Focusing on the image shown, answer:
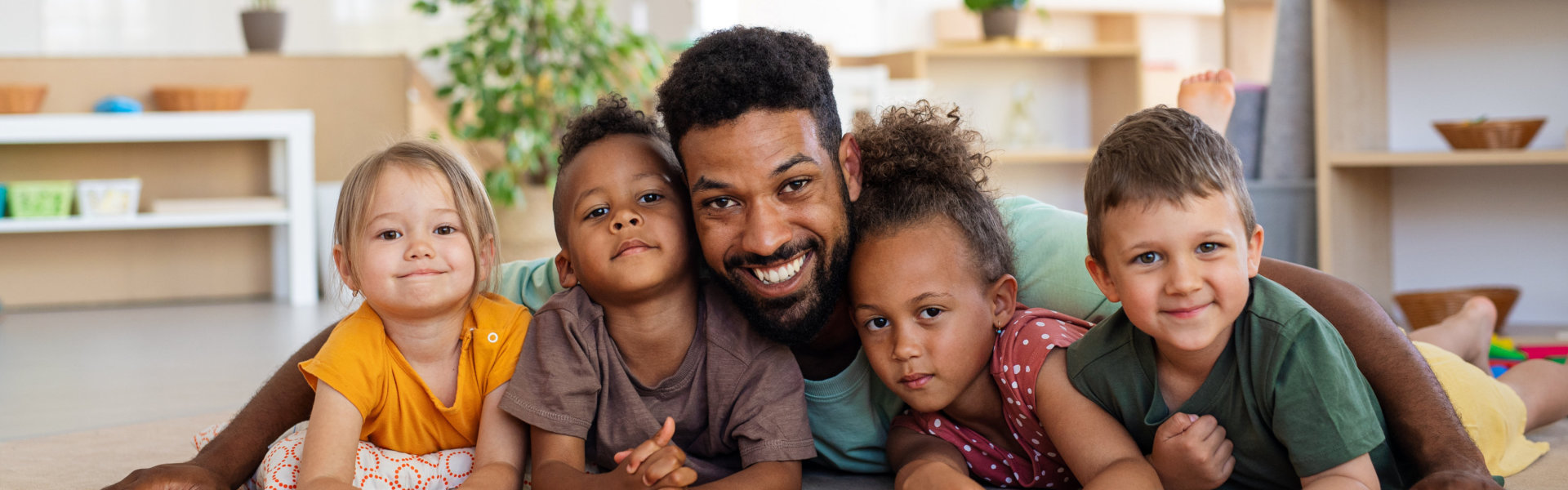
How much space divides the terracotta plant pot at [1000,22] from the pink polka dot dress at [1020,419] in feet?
9.38

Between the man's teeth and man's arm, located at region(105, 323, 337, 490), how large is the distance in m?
0.55

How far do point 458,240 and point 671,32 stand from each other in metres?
4.89

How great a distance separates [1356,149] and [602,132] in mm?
2185

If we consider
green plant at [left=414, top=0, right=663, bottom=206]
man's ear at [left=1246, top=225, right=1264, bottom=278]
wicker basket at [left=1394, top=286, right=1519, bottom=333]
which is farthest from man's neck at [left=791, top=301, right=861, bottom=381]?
green plant at [left=414, top=0, right=663, bottom=206]

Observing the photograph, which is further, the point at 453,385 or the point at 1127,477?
the point at 453,385

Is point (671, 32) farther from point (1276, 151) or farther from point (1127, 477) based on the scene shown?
point (1127, 477)

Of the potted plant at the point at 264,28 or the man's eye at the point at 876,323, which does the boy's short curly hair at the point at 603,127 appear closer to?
the man's eye at the point at 876,323

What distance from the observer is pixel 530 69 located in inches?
185

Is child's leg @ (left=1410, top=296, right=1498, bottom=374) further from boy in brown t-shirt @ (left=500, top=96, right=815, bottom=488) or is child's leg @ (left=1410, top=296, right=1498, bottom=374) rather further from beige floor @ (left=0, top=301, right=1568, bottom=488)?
boy in brown t-shirt @ (left=500, top=96, right=815, bottom=488)

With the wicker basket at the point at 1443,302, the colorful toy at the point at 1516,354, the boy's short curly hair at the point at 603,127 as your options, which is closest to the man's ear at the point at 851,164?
the boy's short curly hair at the point at 603,127

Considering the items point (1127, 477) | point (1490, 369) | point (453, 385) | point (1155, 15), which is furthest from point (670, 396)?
point (1155, 15)

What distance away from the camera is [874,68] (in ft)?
13.6

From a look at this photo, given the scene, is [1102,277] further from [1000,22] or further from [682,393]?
[1000,22]

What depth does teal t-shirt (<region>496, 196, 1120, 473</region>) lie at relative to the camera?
Answer: 1.49 meters
